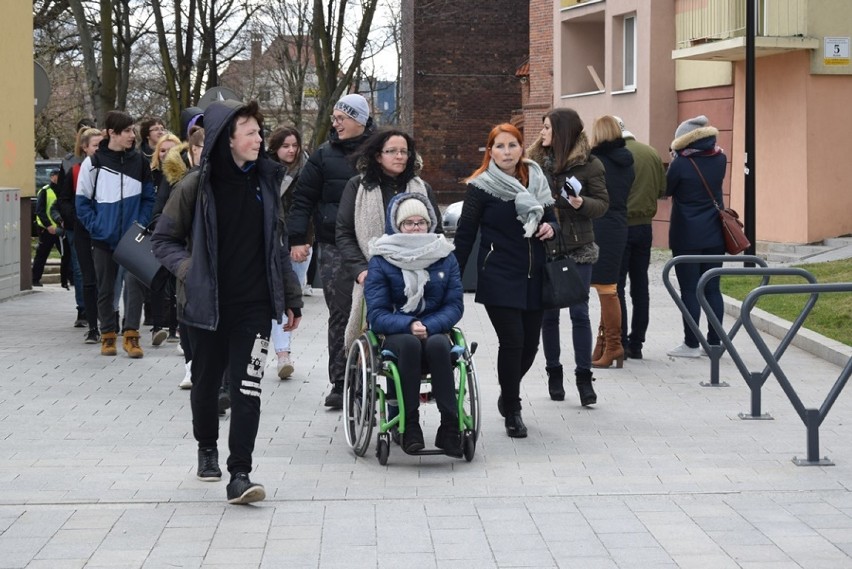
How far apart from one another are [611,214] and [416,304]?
133 inches

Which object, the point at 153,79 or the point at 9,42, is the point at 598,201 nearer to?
the point at 9,42

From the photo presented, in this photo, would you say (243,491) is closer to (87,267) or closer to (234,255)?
(234,255)

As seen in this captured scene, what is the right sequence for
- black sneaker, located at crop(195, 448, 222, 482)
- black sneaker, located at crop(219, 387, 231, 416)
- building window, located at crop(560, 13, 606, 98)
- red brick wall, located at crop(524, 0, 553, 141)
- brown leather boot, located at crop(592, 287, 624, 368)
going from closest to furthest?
black sneaker, located at crop(195, 448, 222, 482) → black sneaker, located at crop(219, 387, 231, 416) → brown leather boot, located at crop(592, 287, 624, 368) → building window, located at crop(560, 13, 606, 98) → red brick wall, located at crop(524, 0, 553, 141)

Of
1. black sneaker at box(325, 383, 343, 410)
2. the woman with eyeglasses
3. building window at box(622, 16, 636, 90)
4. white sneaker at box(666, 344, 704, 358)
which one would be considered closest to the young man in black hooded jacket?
the woman with eyeglasses

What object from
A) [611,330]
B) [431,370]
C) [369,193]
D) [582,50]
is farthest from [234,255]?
[582,50]

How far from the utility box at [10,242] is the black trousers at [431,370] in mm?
10638

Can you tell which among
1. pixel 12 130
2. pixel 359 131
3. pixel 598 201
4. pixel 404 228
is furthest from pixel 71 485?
pixel 12 130

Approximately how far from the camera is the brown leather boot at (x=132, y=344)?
1188 centimetres

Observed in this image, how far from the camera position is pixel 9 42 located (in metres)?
18.2

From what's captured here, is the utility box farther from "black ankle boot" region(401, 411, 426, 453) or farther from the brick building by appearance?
the brick building

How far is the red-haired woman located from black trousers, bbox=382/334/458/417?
864 mm

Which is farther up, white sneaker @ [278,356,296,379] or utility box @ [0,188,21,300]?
utility box @ [0,188,21,300]

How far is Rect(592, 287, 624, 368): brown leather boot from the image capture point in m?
10.8

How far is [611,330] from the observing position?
11.1 m
